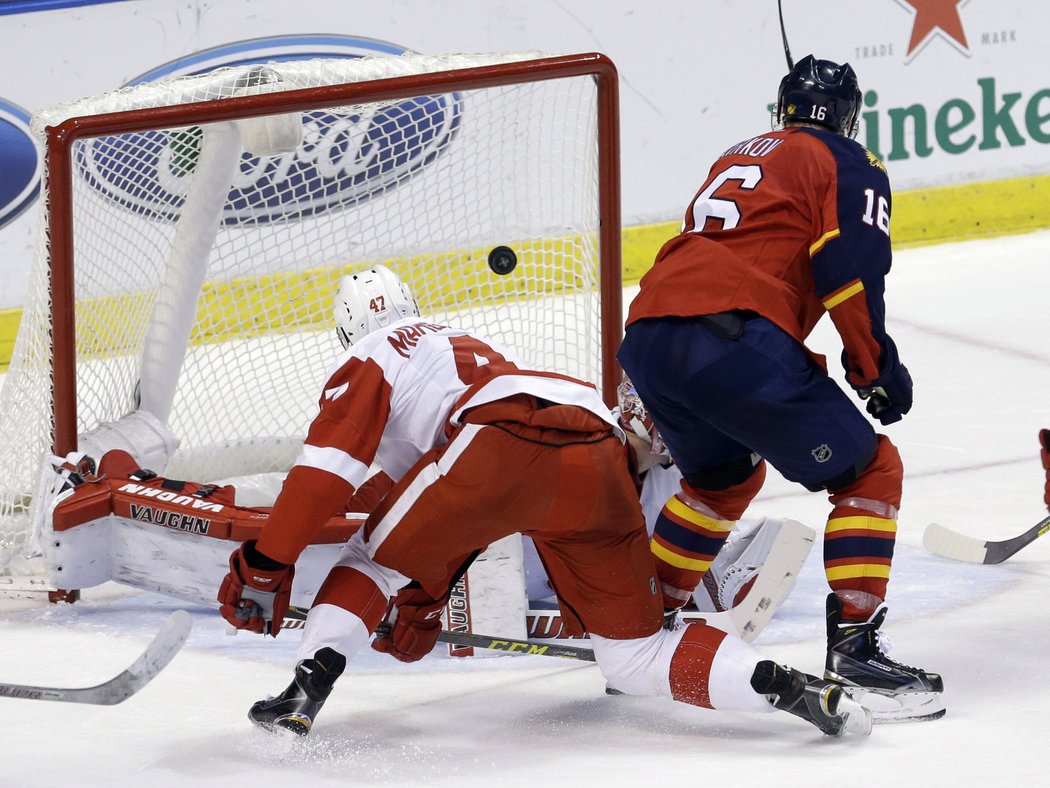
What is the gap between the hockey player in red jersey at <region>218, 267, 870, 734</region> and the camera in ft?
8.71

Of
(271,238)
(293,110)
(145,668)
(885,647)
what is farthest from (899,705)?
(271,238)

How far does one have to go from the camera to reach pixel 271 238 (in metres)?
4.34

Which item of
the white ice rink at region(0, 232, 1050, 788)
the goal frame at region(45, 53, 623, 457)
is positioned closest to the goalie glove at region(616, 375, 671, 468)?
the white ice rink at region(0, 232, 1050, 788)

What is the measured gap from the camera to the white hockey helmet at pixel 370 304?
2943 mm

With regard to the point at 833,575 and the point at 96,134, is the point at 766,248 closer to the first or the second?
the point at 833,575

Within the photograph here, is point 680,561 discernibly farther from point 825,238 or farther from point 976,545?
point 976,545

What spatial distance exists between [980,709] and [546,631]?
2.46 ft

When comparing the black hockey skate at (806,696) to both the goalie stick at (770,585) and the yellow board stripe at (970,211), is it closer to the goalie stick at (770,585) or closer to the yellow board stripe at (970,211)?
the goalie stick at (770,585)

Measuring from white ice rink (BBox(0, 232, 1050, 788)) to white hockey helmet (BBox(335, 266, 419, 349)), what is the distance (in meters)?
0.60

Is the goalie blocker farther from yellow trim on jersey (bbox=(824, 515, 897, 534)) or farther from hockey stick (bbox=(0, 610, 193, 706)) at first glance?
yellow trim on jersey (bbox=(824, 515, 897, 534))

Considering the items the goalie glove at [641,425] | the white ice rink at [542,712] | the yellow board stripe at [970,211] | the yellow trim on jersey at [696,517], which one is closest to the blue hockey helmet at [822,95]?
the goalie glove at [641,425]

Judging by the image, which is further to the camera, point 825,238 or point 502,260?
point 502,260

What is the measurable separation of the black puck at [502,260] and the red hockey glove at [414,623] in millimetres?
1150

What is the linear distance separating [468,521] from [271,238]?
71.7 inches
